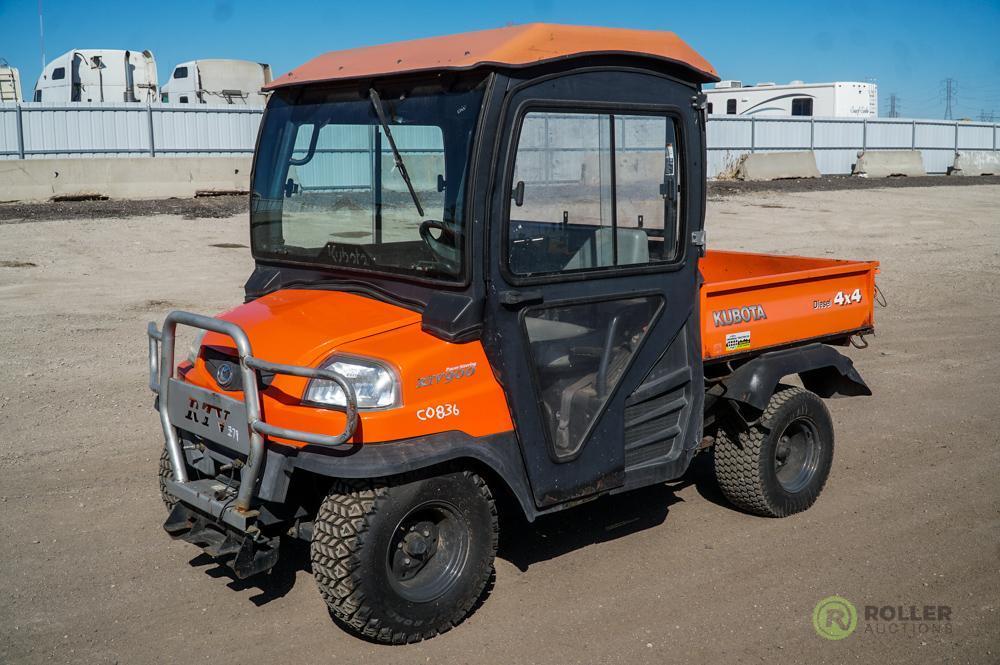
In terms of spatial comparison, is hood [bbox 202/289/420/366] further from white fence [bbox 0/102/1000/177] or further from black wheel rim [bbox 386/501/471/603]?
white fence [bbox 0/102/1000/177]

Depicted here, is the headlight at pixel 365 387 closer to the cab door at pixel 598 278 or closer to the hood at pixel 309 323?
the hood at pixel 309 323

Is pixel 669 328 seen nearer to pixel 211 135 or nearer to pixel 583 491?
pixel 583 491

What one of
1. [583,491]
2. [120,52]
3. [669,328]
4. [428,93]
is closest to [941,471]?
[669,328]

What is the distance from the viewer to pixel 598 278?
4.29 meters

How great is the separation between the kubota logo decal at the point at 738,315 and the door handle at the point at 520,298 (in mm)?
1244

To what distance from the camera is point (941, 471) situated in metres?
6.05

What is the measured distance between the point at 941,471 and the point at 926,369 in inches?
115

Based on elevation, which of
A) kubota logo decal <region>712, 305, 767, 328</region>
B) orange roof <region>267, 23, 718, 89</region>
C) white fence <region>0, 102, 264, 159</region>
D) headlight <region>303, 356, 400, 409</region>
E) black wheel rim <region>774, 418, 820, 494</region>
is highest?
white fence <region>0, 102, 264, 159</region>

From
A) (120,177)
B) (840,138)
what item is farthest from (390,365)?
(840,138)

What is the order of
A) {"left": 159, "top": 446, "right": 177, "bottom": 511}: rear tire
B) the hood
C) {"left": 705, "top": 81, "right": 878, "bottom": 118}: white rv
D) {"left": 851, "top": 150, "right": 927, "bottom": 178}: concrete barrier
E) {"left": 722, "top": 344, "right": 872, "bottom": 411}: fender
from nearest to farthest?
1. the hood
2. {"left": 159, "top": 446, "right": 177, "bottom": 511}: rear tire
3. {"left": 722, "top": 344, "right": 872, "bottom": 411}: fender
4. {"left": 851, "top": 150, "right": 927, "bottom": 178}: concrete barrier
5. {"left": 705, "top": 81, "right": 878, "bottom": 118}: white rv

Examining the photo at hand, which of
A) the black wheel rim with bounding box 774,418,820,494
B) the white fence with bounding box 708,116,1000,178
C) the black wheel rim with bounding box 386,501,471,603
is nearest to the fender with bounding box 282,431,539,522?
the black wheel rim with bounding box 386,501,471,603

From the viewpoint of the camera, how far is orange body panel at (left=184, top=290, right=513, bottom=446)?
3.70m

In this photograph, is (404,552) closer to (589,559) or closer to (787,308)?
(589,559)

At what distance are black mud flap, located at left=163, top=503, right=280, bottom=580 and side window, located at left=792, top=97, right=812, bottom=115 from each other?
33739 millimetres
